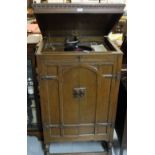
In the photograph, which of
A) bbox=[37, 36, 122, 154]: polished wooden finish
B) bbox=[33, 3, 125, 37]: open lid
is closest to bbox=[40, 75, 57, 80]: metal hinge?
bbox=[37, 36, 122, 154]: polished wooden finish

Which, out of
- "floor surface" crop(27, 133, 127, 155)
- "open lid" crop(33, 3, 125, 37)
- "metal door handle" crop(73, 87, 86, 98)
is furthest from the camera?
"floor surface" crop(27, 133, 127, 155)

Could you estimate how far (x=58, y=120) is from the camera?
1.51 meters

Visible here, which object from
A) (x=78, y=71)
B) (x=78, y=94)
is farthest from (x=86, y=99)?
(x=78, y=71)

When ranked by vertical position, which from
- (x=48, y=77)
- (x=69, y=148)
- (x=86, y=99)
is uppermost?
(x=48, y=77)

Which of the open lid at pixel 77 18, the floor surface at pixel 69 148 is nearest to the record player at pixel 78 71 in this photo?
the open lid at pixel 77 18

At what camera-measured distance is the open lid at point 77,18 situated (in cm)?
125

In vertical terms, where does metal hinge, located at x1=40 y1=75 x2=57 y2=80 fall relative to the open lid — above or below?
below

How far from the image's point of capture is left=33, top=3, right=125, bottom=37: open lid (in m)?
1.25

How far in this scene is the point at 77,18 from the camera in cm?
141

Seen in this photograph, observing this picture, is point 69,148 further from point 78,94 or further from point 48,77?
point 48,77

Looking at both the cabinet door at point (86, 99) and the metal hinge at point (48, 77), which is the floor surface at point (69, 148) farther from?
the metal hinge at point (48, 77)

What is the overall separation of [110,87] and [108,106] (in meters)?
0.15

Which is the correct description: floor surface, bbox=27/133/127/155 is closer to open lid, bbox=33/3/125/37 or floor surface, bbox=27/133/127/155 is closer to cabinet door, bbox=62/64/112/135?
cabinet door, bbox=62/64/112/135
